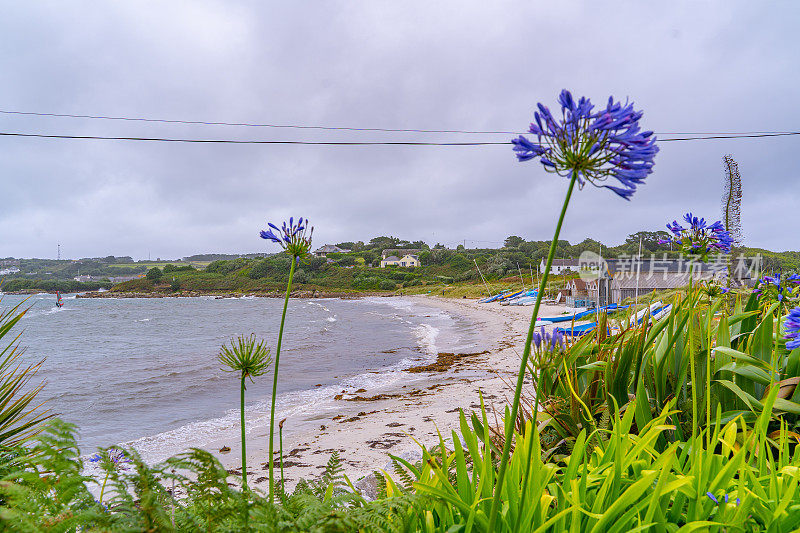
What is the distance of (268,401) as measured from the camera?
10625mm

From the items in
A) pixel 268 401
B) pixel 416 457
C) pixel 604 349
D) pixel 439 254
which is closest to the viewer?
pixel 604 349

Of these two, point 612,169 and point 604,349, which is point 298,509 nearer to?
point 612,169

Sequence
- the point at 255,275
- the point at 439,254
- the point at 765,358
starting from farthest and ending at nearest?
1. the point at 439,254
2. the point at 255,275
3. the point at 765,358

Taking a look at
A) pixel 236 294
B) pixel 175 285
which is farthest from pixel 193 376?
pixel 175 285

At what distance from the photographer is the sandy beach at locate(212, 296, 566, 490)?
5836mm

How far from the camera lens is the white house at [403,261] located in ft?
306

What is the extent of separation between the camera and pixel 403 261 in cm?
9556

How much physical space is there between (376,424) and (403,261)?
87.9 m

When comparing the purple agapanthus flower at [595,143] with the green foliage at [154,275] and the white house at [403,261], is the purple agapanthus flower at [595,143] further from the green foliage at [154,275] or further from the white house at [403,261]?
the green foliage at [154,275]

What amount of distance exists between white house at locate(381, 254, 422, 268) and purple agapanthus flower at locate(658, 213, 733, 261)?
89.2 metres

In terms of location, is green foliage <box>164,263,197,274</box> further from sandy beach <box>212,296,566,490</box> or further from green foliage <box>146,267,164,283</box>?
sandy beach <box>212,296,566,490</box>

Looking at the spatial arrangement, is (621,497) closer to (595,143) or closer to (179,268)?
(595,143)

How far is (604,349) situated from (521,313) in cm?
3044

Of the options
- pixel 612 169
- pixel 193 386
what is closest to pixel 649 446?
pixel 612 169
